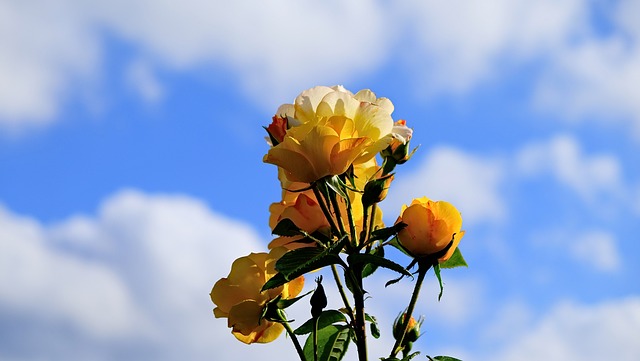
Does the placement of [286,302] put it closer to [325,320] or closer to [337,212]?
[325,320]

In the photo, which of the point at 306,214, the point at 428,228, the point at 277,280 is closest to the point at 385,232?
the point at 428,228

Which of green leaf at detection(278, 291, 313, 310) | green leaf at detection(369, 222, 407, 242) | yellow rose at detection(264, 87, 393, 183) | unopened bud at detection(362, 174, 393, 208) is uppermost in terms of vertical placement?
yellow rose at detection(264, 87, 393, 183)

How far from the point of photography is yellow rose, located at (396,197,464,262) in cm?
243

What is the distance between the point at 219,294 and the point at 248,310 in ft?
0.40

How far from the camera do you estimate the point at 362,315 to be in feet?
8.02

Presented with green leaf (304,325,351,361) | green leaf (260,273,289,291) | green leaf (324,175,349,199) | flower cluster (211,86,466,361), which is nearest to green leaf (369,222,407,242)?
flower cluster (211,86,466,361)

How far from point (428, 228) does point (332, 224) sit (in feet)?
0.96

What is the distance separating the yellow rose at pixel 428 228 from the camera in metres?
2.43

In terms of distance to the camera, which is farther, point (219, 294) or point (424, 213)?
point (219, 294)

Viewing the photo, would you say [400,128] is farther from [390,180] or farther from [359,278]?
[359,278]

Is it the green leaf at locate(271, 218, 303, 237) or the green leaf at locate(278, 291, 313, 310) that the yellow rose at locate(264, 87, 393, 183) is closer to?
the green leaf at locate(271, 218, 303, 237)

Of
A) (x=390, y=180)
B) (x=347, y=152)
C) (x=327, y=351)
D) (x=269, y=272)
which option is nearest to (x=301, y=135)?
(x=347, y=152)

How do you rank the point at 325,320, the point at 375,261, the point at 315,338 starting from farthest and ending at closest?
the point at 325,320 < the point at 315,338 < the point at 375,261

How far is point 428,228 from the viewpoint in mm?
2430
